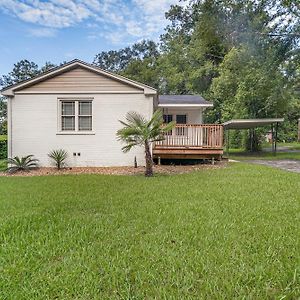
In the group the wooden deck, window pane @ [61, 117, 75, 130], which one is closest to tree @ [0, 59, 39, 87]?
window pane @ [61, 117, 75, 130]

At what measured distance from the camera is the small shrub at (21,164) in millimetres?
12078

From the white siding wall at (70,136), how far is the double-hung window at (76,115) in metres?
0.23

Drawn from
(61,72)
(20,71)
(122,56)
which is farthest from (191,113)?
(122,56)

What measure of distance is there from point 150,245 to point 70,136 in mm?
9947

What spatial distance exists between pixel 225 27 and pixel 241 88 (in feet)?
15.0

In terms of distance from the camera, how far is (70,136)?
12.7 metres

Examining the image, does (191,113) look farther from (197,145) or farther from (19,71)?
(19,71)

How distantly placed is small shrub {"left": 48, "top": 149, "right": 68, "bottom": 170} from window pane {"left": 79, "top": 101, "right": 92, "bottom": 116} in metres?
1.90

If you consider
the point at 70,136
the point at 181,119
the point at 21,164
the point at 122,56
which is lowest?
the point at 21,164

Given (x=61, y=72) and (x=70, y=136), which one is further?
(x=70, y=136)

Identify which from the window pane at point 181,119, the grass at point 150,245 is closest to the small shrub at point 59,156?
the grass at point 150,245

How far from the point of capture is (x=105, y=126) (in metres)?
12.8

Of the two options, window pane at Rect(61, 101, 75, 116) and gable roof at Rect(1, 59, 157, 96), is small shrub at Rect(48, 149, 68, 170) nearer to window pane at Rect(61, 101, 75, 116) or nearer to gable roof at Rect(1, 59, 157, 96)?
window pane at Rect(61, 101, 75, 116)

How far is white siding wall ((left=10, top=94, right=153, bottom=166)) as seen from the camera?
12.6 metres
